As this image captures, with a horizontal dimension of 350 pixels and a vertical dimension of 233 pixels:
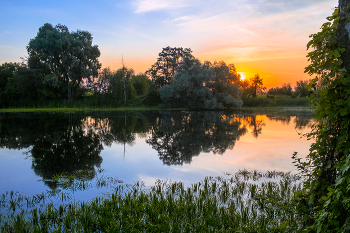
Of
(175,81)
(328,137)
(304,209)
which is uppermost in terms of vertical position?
(175,81)

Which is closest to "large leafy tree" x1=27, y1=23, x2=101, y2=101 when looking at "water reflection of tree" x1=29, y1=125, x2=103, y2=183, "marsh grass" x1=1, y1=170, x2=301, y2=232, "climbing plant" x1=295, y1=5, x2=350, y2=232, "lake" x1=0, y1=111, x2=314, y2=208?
"lake" x1=0, y1=111, x2=314, y2=208

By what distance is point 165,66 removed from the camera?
59281 millimetres

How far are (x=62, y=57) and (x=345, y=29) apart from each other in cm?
5462

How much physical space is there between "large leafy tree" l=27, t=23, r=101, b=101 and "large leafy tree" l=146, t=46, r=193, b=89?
1355cm

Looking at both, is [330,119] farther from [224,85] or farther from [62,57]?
[62,57]

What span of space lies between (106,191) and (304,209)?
199 inches

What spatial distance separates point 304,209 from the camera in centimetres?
394

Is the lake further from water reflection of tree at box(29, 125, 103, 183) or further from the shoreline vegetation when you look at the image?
the shoreline vegetation

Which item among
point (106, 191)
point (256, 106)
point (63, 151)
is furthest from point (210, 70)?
point (106, 191)

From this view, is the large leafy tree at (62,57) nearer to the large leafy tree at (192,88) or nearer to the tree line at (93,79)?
the tree line at (93,79)

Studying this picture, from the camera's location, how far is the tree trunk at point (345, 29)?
3.38 metres

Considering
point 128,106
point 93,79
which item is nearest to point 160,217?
point 128,106

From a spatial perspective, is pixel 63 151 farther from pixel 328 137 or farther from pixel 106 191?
pixel 328 137

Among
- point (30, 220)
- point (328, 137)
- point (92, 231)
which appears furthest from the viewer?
point (30, 220)
